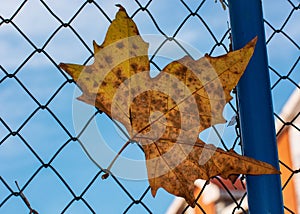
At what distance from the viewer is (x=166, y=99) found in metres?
0.98

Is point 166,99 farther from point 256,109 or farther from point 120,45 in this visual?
point 256,109

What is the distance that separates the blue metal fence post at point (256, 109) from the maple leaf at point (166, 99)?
86 mm

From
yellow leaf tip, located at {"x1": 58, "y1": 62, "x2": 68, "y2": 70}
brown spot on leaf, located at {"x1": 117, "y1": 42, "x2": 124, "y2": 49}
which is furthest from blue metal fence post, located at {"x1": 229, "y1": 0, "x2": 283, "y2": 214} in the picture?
yellow leaf tip, located at {"x1": 58, "y1": 62, "x2": 68, "y2": 70}

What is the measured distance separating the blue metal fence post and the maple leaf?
0.09 metres

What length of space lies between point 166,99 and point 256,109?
0.24 metres

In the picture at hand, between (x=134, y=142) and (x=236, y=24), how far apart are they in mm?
391

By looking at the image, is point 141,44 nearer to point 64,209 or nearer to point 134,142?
point 134,142

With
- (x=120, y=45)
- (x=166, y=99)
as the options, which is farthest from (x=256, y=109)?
(x=120, y=45)

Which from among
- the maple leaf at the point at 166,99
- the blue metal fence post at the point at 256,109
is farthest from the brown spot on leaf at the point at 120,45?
the blue metal fence post at the point at 256,109

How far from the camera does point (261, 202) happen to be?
108cm

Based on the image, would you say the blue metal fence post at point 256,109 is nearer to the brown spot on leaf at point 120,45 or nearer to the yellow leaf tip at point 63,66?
the brown spot on leaf at point 120,45

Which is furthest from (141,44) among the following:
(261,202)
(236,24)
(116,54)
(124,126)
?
(261,202)

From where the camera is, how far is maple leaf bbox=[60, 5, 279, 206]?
37.5 inches

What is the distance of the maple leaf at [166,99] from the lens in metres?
0.95
